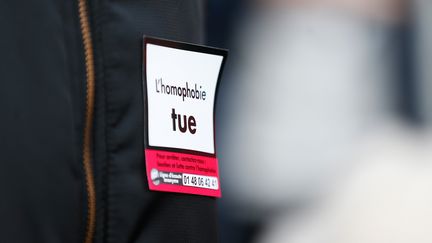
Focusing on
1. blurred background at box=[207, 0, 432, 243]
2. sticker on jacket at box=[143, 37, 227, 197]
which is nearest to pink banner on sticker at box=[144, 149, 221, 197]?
sticker on jacket at box=[143, 37, 227, 197]

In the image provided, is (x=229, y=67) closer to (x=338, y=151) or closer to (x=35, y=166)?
(x=338, y=151)

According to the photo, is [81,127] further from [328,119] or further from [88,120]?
[328,119]

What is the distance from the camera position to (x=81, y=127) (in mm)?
716

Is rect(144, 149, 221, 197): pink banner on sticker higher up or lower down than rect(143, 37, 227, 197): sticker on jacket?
lower down

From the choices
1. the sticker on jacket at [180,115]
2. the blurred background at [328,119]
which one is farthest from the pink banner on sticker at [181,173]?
the blurred background at [328,119]

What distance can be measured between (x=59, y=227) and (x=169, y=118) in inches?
5.6

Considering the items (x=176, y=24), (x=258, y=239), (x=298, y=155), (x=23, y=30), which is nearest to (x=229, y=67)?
(x=298, y=155)

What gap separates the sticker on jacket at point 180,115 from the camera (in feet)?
2.50

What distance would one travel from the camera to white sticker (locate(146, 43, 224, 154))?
2.51ft

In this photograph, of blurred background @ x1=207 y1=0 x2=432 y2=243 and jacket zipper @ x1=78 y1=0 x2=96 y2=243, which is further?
blurred background @ x1=207 y1=0 x2=432 y2=243

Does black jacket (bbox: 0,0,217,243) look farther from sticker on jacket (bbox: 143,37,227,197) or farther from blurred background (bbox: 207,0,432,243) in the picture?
blurred background (bbox: 207,0,432,243)

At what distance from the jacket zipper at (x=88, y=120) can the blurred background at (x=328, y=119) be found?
76 cm

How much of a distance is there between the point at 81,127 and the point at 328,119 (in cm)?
86

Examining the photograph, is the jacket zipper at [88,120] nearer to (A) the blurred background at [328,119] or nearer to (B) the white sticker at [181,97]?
(B) the white sticker at [181,97]
